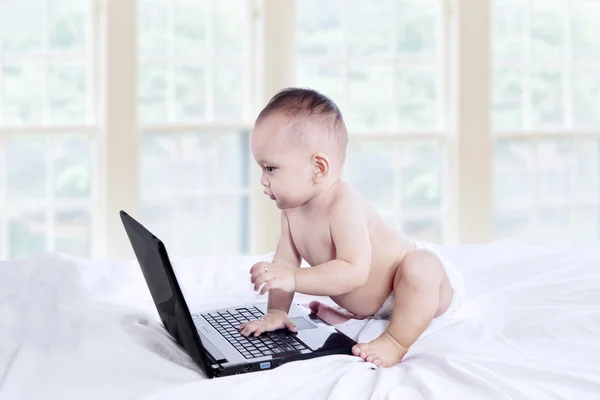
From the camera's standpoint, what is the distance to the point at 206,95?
13.6 ft

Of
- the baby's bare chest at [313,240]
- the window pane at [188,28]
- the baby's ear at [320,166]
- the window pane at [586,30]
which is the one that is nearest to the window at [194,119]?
the window pane at [188,28]

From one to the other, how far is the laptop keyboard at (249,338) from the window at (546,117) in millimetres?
2952

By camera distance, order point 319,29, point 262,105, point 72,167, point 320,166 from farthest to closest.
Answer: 1. point 319,29
2. point 262,105
3. point 72,167
4. point 320,166

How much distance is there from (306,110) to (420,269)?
41 cm

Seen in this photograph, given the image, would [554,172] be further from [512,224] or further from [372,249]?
[372,249]

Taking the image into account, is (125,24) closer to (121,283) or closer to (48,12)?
(48,12)

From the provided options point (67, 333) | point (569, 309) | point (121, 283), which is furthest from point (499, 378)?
point (121, 283)

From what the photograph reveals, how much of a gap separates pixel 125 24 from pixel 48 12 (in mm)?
390

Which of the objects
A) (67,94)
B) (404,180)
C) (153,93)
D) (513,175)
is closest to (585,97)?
(513,175)

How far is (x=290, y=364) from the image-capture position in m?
1.41

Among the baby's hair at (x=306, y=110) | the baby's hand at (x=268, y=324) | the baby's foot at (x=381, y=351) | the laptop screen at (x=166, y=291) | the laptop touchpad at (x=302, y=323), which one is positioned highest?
the baby's hair at (x=306, y=110)

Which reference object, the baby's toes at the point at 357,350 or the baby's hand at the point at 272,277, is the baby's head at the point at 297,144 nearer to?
the baby's hand at the point at 272,277

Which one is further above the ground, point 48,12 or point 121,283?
point 48,12

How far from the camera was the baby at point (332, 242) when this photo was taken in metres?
1.67
